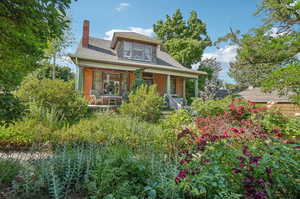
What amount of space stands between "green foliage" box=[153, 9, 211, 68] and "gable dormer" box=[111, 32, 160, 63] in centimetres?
922

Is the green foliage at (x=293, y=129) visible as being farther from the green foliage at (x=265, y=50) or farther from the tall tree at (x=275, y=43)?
the green foliage at (x=265, y=50)

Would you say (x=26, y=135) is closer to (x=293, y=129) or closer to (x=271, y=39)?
(x=271, y=39)

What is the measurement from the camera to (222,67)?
1137 inches

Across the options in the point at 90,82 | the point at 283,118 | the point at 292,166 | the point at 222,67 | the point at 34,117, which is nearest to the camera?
the point at 292,166

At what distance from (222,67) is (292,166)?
30.7 metres

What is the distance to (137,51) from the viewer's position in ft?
40.8

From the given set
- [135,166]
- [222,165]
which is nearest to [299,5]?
[222,165]

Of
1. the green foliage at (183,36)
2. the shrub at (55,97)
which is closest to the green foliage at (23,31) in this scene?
the shrub at (55,97)

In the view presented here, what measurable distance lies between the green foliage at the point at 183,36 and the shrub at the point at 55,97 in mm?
17747

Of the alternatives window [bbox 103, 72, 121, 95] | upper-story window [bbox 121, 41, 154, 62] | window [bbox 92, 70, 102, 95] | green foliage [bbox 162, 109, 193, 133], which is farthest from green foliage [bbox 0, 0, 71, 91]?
upper-story window [bbox 121, 41, 154, 62]

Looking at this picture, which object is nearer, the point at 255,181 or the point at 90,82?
the point at 255,181

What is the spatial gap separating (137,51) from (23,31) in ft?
35.1

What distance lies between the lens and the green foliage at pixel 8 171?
2.04 m

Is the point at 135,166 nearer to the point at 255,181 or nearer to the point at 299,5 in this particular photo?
the point at 255,181
